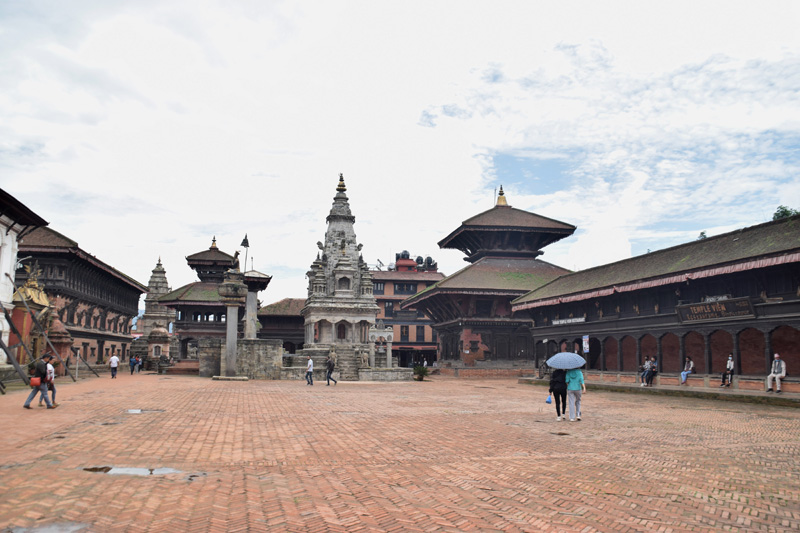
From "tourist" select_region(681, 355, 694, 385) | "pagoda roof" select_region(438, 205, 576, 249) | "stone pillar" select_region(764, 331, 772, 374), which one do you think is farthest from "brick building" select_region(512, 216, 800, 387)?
"pagoda roof" select_region(438, 205, 576, 249)

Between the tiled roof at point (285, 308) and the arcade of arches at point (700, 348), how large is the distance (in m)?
35.3

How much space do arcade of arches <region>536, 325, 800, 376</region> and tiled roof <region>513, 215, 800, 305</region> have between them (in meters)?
2.88

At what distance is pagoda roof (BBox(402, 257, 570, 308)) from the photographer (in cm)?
4581

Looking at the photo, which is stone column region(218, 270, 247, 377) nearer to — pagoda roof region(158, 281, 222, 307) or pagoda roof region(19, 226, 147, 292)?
pagoda roof region(19, 226, 147, 292)

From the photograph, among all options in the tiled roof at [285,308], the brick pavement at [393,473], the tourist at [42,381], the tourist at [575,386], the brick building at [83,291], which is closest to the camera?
the brick pavement at [393,473]

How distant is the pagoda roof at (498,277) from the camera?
45812 mm

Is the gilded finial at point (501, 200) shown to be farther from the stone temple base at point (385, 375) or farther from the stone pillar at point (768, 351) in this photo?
the stone pillar at point (768, 351)

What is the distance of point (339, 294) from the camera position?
52719 mm

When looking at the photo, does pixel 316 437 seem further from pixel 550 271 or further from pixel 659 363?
pixel 550 271

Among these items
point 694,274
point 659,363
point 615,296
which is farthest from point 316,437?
point 615,296

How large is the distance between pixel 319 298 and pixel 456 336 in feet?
40.5

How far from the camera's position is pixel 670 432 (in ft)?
41.8

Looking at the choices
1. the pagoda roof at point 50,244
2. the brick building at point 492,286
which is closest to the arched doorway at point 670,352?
the brick building at point 492,286

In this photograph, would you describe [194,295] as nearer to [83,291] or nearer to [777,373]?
[83,291]
